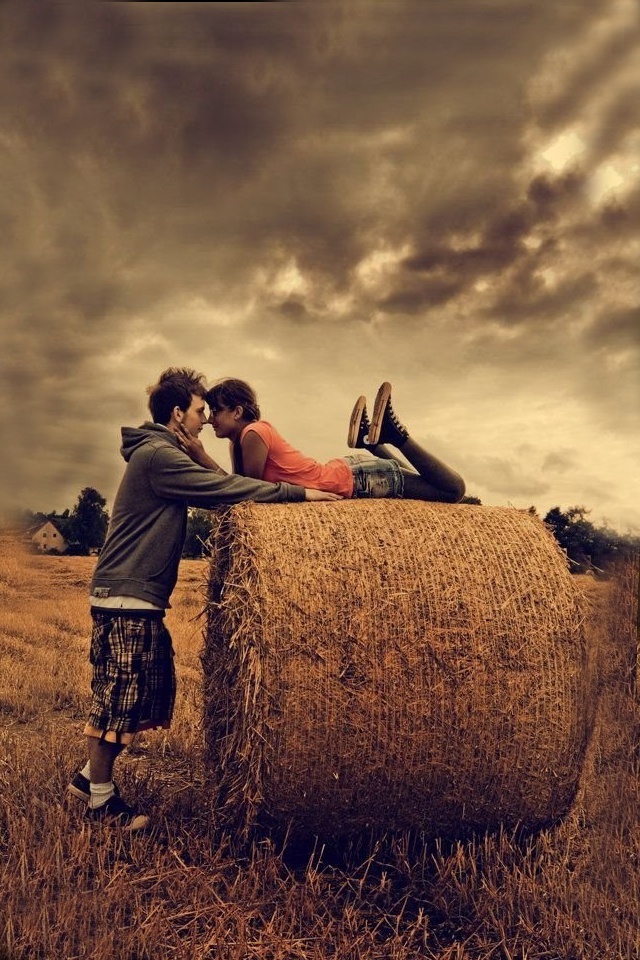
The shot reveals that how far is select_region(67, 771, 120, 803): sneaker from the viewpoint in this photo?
4902 millimetres

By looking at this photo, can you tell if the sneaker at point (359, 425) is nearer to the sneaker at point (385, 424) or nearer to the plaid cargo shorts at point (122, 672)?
the sneaker at point (385, 424)

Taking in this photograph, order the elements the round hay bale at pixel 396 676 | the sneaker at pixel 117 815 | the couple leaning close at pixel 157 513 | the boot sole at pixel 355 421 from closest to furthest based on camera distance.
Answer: the round hay bale at pixel 396 676, the sneaker at pixel 117 815, the couple leaning close at pixel 157 513, the boot sole at pixel 355 421

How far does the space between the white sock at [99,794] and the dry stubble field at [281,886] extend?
0.14 meters

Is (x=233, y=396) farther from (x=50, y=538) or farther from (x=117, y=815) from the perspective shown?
(x=50, y=538)

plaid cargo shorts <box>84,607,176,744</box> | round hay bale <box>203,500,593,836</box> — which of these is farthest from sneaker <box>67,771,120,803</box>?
round hay bale <box>203,500,593,836</box>

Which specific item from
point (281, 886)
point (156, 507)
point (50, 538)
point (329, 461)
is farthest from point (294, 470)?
point (50, 538)

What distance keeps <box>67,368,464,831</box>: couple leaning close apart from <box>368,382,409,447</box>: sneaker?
0.6 inches

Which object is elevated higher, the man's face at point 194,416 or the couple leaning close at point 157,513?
the man's face at point 194,416

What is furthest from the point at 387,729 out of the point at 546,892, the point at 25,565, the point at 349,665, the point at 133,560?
the point at 25,565

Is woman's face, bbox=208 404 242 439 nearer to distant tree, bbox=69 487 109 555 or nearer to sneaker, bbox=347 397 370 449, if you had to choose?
sneaker, bbox=347 397 370 449

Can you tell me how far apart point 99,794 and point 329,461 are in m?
2.46

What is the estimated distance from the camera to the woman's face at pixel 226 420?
547 cm

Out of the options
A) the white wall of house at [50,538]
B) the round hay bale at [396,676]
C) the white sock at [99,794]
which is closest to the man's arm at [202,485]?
the round hay bale at [396,676]

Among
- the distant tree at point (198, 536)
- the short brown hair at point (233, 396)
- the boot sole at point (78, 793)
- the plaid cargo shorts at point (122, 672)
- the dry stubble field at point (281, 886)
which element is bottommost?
the dry stubble field at point (281, 886)
